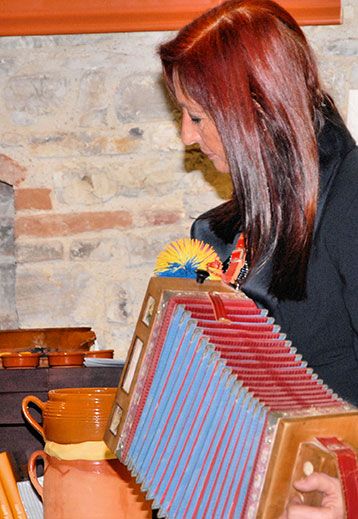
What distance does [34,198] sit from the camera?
2.94 meters

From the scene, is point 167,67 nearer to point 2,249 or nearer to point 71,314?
point 71,314

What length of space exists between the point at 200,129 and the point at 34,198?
126 centimetres

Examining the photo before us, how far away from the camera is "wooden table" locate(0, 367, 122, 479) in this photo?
2.26 meters

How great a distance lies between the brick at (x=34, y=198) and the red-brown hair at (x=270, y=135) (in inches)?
52.2

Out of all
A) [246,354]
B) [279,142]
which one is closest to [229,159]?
[279,142]

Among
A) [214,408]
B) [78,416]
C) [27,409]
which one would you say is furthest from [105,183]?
[214,408]

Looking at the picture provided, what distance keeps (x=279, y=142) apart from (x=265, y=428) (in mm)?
564

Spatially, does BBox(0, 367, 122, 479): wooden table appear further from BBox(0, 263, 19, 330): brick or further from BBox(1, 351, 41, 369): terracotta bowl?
BBox(0, 263, 19, 330): brick

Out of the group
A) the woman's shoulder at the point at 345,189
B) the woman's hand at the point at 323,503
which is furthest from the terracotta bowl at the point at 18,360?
the woman's hand at the point at 323,503

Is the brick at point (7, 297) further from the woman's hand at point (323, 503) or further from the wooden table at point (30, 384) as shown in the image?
the woman's hand at point (323, 503)

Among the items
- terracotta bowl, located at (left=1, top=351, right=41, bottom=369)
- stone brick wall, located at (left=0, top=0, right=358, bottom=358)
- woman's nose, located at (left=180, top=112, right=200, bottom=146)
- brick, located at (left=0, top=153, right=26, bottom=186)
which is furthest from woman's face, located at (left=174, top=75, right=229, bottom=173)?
brick, located at (left=0, top=153, right=26, bottom=186)

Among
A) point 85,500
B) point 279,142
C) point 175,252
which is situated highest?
point 279,142

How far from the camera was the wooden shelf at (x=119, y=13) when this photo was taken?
2.84m

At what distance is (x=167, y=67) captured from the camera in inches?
69.8
